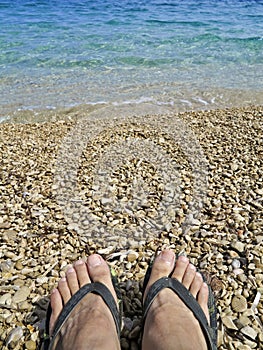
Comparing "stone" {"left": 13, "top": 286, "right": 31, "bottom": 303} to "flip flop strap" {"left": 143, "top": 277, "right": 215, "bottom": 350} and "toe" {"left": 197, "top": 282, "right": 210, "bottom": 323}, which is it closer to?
"flip flop strap" {"left": 143, "top": 277, "right": 215, "bottom": 350}

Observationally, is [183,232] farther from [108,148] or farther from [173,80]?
[173,80]

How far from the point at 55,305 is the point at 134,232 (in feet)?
3.28

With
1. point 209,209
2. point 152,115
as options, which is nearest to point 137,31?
point 152,115

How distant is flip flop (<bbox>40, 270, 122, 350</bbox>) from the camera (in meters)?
2.06

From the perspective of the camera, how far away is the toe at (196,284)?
2390 mm

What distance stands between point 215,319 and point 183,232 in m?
0.91

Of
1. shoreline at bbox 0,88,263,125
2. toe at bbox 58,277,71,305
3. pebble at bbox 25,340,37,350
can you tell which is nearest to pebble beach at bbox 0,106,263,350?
pebble at bbox 25,340,37,350

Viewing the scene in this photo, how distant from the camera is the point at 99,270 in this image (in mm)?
2500

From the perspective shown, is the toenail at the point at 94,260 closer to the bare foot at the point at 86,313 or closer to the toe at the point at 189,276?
the bare foot at the point at 86,313

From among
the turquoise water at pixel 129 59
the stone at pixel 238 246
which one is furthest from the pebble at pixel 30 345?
the turquoise water at pixel 129 59

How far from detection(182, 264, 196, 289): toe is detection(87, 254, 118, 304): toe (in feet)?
1.65

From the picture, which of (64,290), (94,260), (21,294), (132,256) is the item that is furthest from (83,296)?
(132,256)

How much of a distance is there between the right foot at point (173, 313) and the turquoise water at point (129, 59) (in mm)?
5306

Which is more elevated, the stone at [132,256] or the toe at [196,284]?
the toe at [196,284]
